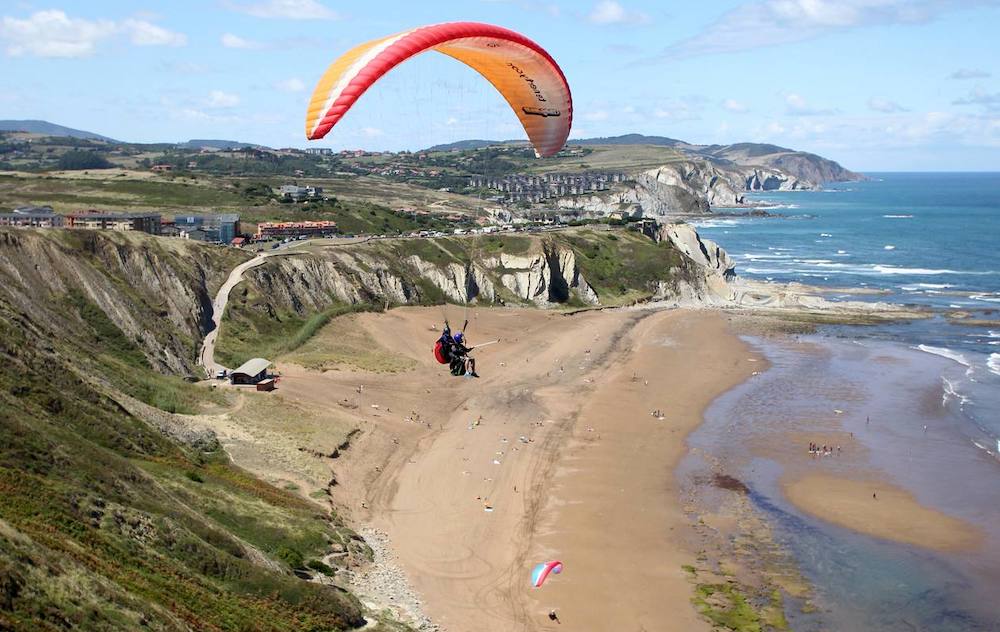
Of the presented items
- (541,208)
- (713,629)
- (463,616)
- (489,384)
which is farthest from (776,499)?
(541,208)

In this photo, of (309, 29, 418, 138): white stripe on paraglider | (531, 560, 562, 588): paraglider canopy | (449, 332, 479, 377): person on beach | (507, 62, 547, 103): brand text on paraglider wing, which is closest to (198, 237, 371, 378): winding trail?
(531, 560, 562, 588): paraglider canopy

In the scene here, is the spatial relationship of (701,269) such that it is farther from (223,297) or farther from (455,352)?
(455,352)

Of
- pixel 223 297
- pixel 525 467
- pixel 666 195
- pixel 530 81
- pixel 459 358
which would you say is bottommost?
pixel 525 467

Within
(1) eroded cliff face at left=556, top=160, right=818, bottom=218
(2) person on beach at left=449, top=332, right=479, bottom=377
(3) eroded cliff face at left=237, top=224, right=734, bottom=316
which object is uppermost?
(1) eroded cliff face at left=556, top=160, right=818, bottom=218

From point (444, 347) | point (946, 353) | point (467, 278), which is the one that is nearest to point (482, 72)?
point (444, 347)

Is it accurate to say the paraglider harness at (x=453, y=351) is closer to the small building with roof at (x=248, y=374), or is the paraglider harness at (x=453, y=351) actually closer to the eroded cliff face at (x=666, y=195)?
the small building with roof at (x=248, y=374)

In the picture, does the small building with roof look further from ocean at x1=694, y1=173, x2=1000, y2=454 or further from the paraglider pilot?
ocean at x1=694, y1=173, x2=1000, y2=454
